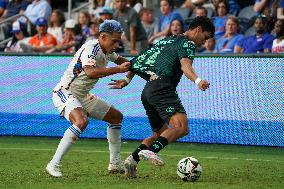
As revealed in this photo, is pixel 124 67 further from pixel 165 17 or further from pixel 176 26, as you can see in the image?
pixel 165 17

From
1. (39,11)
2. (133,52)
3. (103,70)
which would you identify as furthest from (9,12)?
(103,70)

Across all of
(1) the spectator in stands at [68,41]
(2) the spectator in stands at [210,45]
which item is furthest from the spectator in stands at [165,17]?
(1) the spectator in stands at [68,41]

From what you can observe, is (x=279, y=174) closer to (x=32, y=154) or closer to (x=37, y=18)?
(x=32, y=154)

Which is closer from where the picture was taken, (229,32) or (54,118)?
(54,118)

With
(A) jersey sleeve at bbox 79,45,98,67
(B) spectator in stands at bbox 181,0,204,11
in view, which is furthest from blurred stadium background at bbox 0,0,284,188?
(B) spectator in stands at bbox 181,0,204,11

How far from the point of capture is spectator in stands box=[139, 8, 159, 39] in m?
19.6

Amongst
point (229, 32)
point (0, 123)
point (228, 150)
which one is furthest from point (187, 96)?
point (0, 123)

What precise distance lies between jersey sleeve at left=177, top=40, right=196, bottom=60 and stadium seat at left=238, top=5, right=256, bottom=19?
8.65 m

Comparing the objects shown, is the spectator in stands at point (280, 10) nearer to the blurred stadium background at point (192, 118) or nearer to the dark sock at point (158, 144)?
the blurred stadium background at point (192, 118)

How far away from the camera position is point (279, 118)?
1478 centimetres

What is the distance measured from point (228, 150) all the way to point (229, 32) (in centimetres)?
366

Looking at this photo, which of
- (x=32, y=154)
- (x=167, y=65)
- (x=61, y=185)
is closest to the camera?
(x=61, y=185)

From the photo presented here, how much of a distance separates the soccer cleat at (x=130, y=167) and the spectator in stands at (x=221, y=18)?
8.13 m

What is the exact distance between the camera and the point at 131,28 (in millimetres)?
17906
